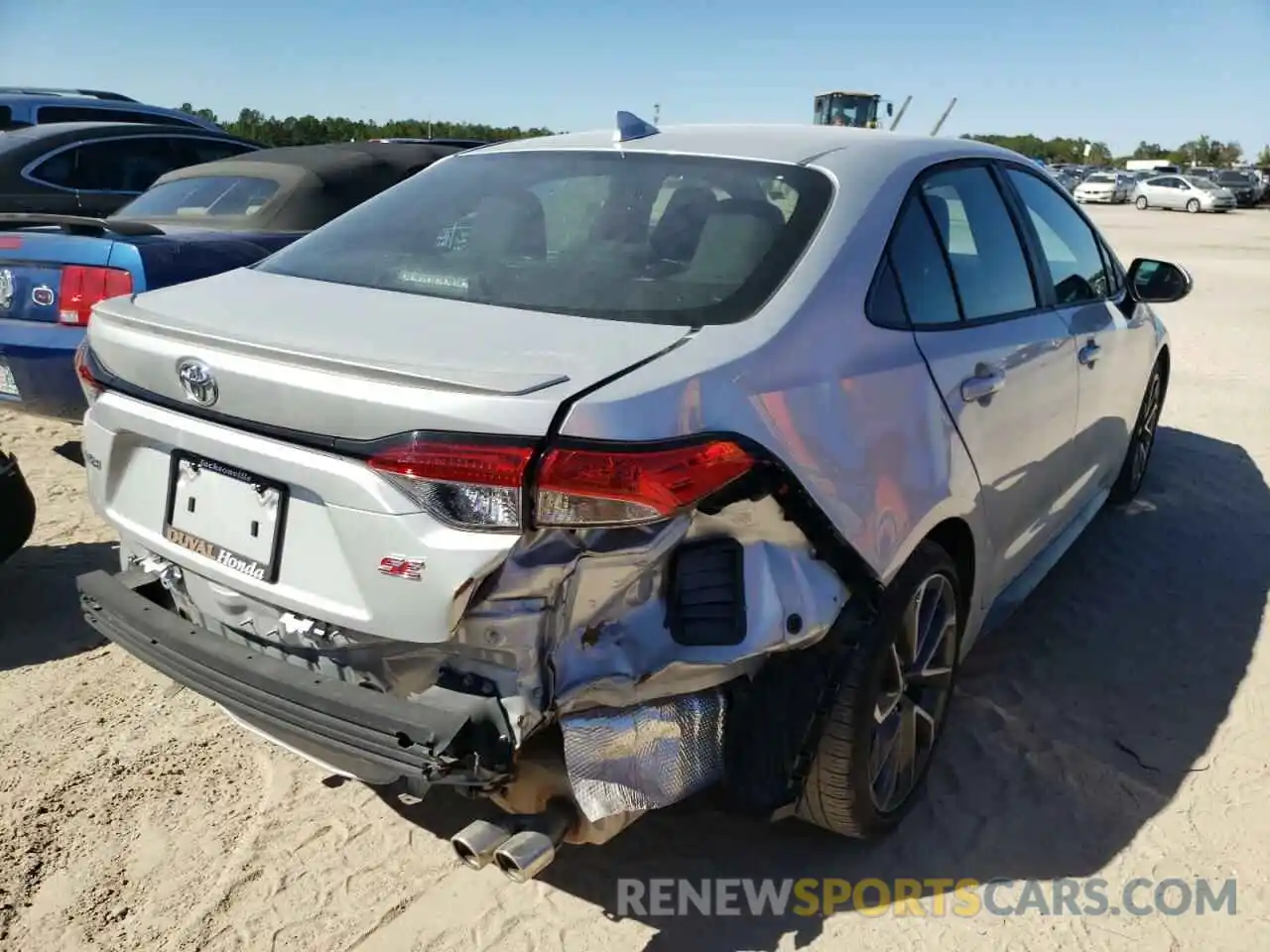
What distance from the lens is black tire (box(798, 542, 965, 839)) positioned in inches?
91.2

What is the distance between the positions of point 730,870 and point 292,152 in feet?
16.5

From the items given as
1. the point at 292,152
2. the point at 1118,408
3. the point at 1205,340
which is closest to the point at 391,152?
the point at 292,152

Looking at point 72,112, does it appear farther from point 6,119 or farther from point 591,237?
point 591,237

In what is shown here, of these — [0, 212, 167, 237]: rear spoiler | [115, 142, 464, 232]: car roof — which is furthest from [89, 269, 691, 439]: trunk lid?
[115, 142, 464, 232]: car roof

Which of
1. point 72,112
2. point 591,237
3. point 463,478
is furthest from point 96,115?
point 463,478

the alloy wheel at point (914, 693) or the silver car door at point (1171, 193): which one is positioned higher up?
the silver car door at point (1171, 193)

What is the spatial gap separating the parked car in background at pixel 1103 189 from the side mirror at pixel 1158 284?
43.6 m

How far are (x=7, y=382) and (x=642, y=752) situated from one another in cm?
387

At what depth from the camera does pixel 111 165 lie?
7402 mm

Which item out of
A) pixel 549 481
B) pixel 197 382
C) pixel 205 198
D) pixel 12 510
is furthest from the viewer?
pixel 205 198

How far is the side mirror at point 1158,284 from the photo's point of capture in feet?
13.8

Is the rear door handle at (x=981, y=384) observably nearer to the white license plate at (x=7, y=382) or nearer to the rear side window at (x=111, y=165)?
the white license plate at (x=7, y=382)

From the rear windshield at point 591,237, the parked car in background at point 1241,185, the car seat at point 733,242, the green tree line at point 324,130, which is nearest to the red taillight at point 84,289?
the rear windshield at point 591,237

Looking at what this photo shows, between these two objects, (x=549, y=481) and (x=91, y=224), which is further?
(x=91, y=224)
